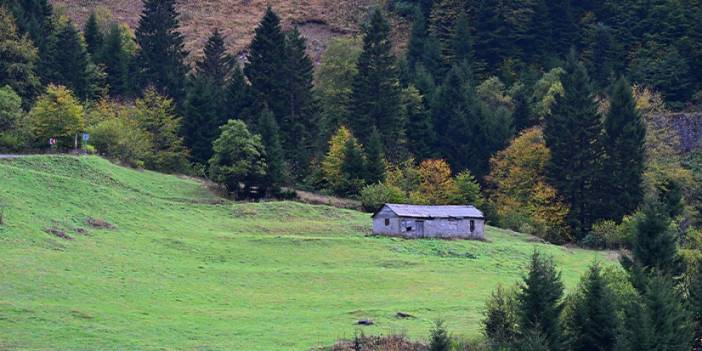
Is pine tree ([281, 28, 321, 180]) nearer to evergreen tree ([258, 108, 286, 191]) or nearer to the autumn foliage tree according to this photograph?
evergreen tree ([258, 108, 286, 191])

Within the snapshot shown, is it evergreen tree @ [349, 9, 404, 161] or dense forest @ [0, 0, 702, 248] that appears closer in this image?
dense forest @ [0, 0, 702, 248]

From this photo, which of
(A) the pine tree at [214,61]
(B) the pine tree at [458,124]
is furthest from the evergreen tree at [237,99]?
(B) the pine tree at [458,124]

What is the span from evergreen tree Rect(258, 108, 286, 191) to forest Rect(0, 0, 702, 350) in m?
0.14

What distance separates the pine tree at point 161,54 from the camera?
124 m

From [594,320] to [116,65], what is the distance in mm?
76255

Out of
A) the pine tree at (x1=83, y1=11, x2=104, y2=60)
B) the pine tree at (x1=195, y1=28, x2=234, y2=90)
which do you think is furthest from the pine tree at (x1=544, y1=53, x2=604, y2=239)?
the pine tree at (x1=83, y1=11, x2=104, y2=60)

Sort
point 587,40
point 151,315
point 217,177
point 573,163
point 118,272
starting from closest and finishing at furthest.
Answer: point 151,315, point 118,272, point 217,177, point 573,163, point 587,40

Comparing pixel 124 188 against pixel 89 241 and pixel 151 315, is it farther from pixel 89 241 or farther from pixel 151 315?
pixel 151 315

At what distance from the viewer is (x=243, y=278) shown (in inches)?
2803

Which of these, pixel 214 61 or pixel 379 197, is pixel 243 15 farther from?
pixel 379 197

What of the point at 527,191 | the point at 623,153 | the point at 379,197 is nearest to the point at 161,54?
the point at 379,197

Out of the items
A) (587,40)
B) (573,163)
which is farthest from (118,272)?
(587,40)

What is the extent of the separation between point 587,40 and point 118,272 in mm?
81313

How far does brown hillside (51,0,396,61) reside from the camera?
153500mm
